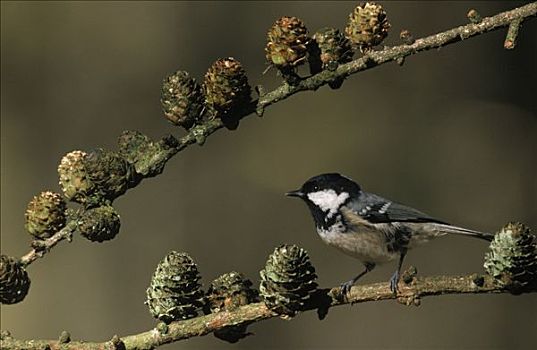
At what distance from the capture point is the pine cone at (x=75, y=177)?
0.63 metres

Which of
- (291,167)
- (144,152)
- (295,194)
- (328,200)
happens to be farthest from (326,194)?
(291,167)

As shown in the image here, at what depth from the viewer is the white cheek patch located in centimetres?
99

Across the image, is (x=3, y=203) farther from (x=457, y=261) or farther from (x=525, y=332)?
(x=525, y=332)

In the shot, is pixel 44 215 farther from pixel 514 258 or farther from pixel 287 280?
pixel 514 258

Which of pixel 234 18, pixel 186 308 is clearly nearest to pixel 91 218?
pixel 186 308

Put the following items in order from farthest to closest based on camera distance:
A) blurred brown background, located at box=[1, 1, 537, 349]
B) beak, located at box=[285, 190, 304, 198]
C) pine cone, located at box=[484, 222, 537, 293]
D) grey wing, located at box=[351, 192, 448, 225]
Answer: blurred brown background, located at box=[1, 1, 537, 349] < grey wing, located at box=[351, 192, 448, 225] < beak, located at box=[285, 190, 304, 198] < pine cone, located at box=[484, 222, 537, 293]

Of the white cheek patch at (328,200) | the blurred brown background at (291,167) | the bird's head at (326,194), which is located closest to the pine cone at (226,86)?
the bird's head at (326,194)

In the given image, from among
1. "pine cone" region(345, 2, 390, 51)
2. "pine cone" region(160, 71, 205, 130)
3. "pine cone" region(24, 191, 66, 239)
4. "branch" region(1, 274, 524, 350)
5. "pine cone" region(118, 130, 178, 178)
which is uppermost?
"pine cone" region(345, 2, 390, 51)

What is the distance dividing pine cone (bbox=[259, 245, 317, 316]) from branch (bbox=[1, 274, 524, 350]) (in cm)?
1

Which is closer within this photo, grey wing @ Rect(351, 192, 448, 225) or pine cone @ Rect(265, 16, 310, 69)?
pine cone @ Rect(265, 16, 310, 69)

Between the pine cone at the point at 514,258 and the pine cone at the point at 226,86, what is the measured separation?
0.66 ft

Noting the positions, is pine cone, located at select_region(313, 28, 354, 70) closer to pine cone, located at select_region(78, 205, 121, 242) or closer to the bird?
pine cone, located at select_region(78, 205, 121, 242)

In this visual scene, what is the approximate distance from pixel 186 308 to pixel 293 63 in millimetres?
189

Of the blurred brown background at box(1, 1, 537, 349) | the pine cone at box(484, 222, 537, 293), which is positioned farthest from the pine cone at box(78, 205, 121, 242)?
the blurred brown background at box(1, 1, 537, 349)
